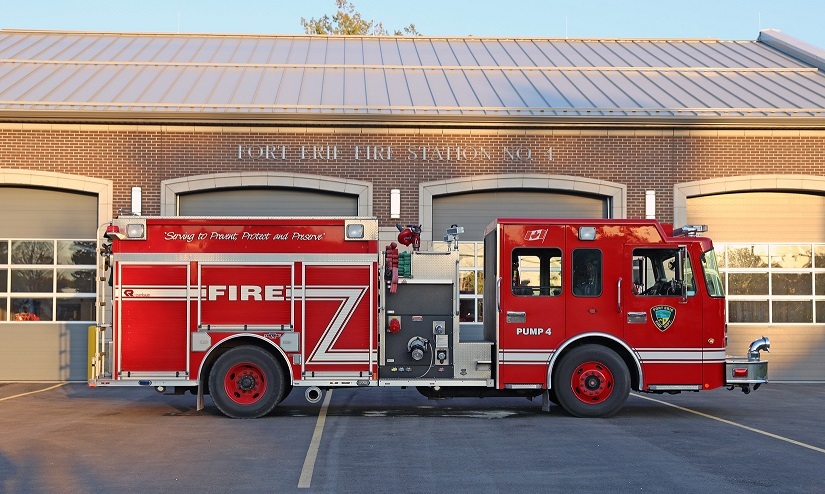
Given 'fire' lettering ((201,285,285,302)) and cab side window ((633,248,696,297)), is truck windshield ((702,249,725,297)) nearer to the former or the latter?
cab side window ((633,248,696,297))

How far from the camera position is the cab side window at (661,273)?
1325 centimetres

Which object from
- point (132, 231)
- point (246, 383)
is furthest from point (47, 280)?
point (246, 383)

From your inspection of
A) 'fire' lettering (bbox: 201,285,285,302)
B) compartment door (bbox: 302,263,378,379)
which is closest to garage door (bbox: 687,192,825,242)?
compartment door (bbox: 302,263,378,379)

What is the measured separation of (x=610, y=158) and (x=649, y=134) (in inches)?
37.6

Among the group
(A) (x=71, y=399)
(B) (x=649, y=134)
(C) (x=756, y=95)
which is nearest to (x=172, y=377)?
(A) (x=71, y=399)

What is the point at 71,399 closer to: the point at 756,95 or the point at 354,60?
the point at 354,60

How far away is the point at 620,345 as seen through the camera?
13.2 meters

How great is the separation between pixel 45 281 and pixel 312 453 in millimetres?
11479

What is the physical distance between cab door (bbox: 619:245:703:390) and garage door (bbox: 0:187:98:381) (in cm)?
1128

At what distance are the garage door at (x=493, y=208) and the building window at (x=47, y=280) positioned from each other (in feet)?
23.2

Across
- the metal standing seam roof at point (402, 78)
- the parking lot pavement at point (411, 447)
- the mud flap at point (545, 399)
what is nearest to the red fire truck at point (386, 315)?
the mud flap at point (545, 399)

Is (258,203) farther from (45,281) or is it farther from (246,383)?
(246,383)

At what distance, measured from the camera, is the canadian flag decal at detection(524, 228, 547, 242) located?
1333cm

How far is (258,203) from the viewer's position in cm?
1967
